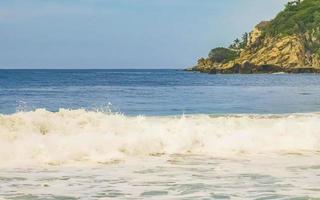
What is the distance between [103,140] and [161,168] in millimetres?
3317

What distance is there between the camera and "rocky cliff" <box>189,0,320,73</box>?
532ft

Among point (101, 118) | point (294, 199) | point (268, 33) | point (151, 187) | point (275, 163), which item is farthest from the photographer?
point (268, 33)

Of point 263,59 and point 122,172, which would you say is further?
point 263,59

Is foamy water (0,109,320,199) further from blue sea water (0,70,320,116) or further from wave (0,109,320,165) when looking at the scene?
blue sea water (0,70,320,116)

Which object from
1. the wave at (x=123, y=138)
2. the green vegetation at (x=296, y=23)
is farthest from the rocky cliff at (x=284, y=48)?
the wave at (x=123, y=138)

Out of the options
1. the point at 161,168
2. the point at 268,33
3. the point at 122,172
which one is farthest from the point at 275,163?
the point at 268,33

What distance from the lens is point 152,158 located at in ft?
52.5

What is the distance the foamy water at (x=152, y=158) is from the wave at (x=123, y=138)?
28mm

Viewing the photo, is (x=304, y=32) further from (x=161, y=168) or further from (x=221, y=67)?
(x=161, y=168)

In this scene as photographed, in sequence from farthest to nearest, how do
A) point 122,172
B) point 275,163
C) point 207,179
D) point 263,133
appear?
point 263,133, point 275,163, point 122,172, point 207,179

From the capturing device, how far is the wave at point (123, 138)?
15812 mm

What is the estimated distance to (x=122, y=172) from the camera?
45.2 ft

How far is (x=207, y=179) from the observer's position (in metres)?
12.8

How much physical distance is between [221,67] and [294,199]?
593ft
